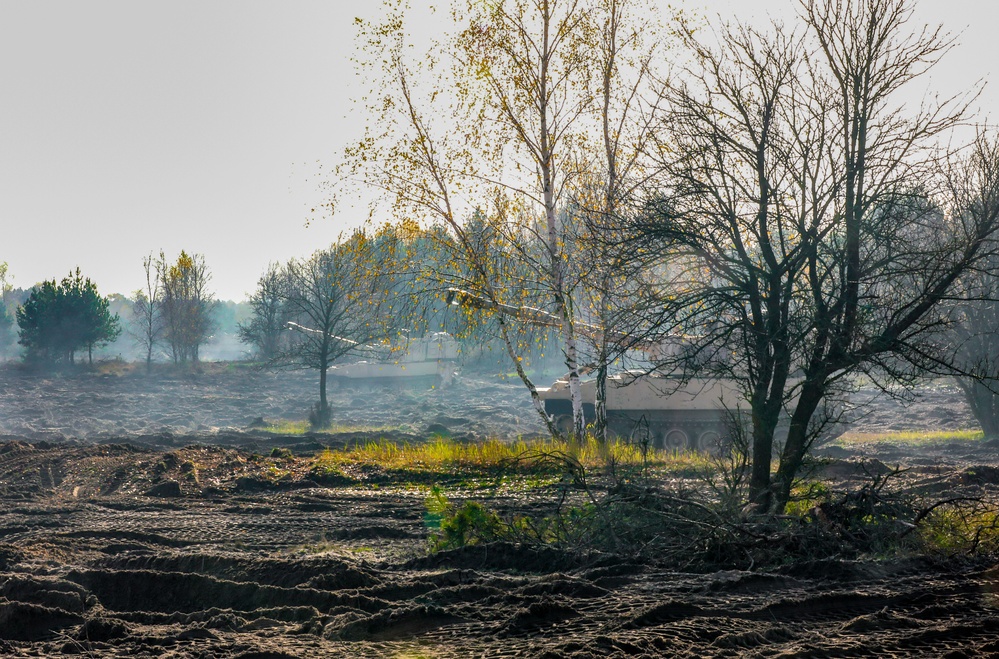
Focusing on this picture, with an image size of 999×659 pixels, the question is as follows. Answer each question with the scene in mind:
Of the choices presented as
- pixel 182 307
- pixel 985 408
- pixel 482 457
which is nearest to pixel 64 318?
pixel 182 307

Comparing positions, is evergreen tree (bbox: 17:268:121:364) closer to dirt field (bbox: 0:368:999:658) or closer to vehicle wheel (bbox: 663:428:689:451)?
vehicle wheel (bbox: 663:428:689:451)

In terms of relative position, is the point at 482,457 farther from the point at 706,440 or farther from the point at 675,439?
Result: the point at 706,440

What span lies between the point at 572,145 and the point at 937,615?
1384cm

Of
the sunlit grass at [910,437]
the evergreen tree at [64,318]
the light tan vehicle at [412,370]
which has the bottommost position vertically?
the sunlit grass at [910,437]

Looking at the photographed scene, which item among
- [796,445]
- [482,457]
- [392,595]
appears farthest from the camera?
[482,457]

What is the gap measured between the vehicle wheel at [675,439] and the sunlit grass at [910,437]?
5.77 m

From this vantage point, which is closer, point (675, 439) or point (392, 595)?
point (392, 595)

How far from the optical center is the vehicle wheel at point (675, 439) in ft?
81.3

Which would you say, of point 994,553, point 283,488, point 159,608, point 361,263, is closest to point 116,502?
point 283,488

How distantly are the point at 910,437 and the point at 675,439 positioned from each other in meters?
10.3

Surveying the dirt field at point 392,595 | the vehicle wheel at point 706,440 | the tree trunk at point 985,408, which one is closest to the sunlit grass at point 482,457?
the dirt field at point 392,595

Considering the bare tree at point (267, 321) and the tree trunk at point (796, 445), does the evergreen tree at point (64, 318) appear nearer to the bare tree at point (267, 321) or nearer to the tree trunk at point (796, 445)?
the bare tree at point (267, 321)

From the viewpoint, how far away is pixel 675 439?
2492 cm

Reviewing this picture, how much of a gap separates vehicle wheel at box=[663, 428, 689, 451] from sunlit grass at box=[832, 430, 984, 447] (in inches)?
227
